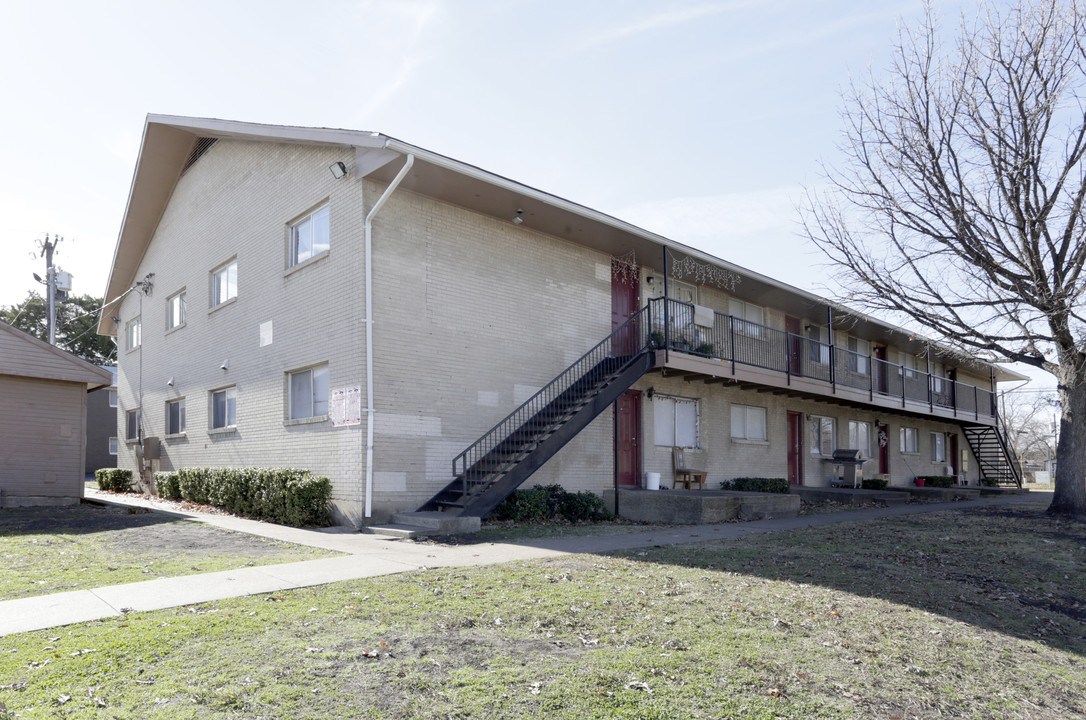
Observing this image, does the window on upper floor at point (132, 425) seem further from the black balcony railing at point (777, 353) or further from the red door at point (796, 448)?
the red door at point (796, 448)

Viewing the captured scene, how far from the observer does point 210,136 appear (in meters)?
18.3

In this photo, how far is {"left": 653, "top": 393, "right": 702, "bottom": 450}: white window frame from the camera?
1831 centimetres

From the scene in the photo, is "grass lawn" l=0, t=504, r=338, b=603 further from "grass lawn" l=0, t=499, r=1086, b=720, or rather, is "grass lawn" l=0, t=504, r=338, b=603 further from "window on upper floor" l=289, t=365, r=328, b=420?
"window on upper floor" l=289, t=365, r=328, b=420

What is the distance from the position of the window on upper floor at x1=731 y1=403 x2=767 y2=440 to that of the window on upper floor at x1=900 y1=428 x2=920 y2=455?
10434mm

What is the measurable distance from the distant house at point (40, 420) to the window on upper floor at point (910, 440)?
26.1 metres

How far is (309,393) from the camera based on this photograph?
14.7 metres

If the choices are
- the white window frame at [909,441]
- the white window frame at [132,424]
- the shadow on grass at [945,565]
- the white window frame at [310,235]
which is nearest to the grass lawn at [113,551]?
the shadow on grass at [945,565]

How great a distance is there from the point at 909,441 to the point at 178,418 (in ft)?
83.3

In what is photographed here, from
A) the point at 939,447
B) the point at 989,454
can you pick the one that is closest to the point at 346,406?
the point at 939,447

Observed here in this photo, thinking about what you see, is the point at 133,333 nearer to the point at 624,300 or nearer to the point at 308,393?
the point at 308,393

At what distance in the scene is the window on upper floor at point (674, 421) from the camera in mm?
18312

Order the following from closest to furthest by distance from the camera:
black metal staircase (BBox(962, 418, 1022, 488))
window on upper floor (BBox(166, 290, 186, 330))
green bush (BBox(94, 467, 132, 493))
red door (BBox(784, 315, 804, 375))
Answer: window on upper floor (BBox(166, 290, 186, 330)) < red door (BBox(784, 315, 804, 375)) < green bush (BBox(94, 467, 132, 493)) < black metal staircase (BBox(962, 418, 1022, 488))

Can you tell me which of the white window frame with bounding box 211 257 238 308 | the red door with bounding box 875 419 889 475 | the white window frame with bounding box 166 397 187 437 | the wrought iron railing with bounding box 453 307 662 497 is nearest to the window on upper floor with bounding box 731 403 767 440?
the wrought iron railing with bounding box 453 307 662 497

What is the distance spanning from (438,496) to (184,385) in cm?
959
